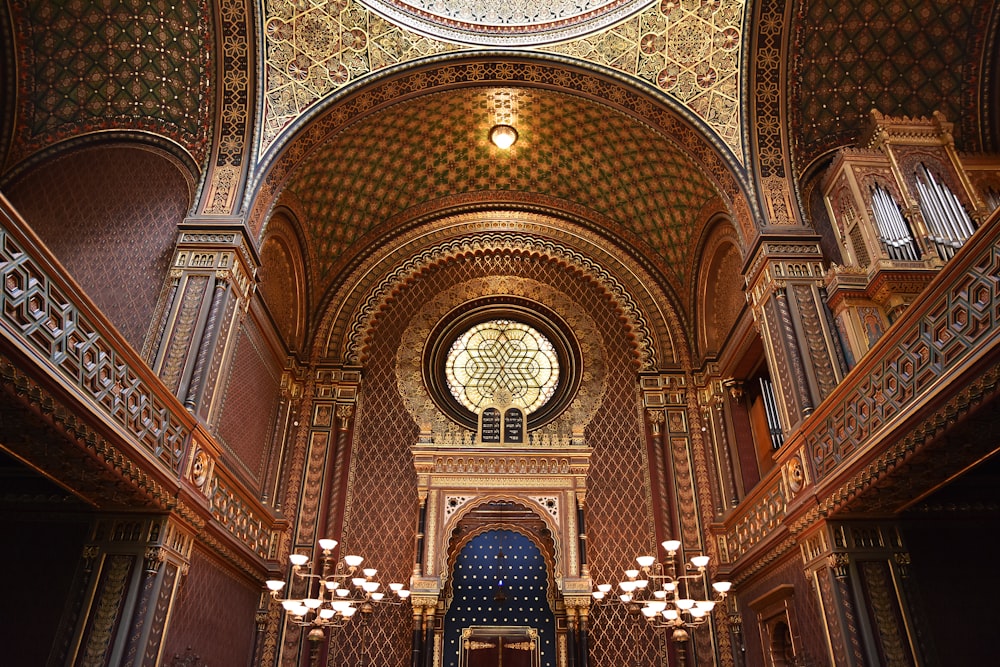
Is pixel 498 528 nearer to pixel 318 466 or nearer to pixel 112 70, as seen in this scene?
pixel 318 466

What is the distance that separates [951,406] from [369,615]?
954 cm

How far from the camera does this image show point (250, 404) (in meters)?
11.4

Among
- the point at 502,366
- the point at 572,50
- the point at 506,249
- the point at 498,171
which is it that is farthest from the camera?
the point at 506,249

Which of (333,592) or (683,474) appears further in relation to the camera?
(683,474)

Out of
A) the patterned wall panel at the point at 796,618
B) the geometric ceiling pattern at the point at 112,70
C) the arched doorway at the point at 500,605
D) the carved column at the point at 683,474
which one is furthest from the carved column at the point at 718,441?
the geometric ceiling pattern at the point at 112,70

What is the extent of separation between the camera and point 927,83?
418 inches

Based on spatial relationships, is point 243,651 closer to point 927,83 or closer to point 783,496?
point 783,496

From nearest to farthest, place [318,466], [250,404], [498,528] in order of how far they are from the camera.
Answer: [250,404]
[498,528]
[318,466]

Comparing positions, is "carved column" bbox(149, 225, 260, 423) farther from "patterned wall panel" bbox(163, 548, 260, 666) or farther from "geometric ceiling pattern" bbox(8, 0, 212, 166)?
"patterned wall panel" bbox(163, 548, 260, 666)

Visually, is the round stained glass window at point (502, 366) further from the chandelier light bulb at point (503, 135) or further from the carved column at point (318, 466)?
the chandelier light bulb at point (503, 135)

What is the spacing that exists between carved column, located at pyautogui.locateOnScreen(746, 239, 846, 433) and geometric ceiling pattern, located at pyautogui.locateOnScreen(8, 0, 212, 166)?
8793mm

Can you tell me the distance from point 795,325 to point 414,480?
7301 millimetres

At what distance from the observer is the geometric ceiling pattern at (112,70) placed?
998 centimetres

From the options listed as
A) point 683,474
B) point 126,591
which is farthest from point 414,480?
point 126,591
